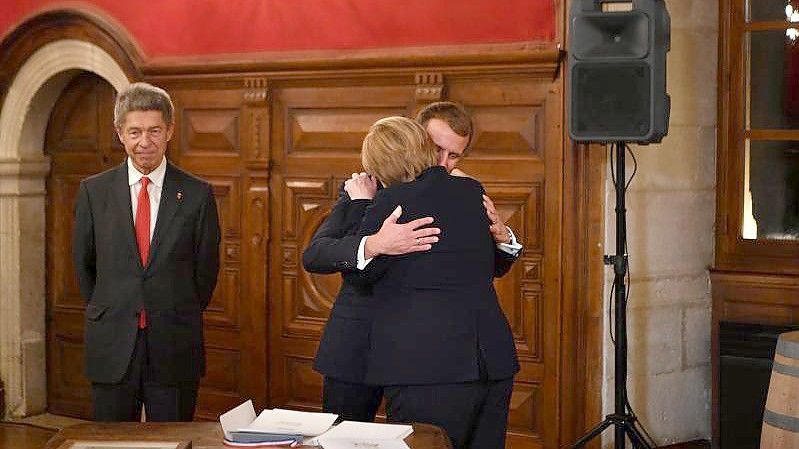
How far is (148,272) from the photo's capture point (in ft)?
12.5

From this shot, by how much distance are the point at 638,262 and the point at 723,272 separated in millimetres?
384

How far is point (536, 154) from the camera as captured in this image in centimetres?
511

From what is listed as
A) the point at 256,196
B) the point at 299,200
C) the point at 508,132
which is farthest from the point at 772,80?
the point at 256,196

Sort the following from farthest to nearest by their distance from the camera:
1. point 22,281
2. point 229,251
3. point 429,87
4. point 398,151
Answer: point 22,281
point 229,251
point 429,87
point 398,151

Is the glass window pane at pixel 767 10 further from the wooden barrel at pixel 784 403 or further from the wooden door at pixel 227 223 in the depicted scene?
the wooden door at pixel 227 223

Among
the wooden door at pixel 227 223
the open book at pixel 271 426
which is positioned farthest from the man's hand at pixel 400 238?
the wooden door at pixel 227 223

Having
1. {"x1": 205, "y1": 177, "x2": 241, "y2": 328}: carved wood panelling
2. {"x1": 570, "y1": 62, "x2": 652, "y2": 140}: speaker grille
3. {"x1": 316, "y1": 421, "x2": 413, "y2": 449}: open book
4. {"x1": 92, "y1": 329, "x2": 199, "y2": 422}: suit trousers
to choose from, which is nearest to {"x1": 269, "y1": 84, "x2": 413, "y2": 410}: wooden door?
{"x1": 205, "y1": 177, "x2": 241, "y2": 328}: carved wood panelling

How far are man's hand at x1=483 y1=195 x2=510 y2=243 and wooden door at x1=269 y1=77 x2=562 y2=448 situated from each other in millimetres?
1644

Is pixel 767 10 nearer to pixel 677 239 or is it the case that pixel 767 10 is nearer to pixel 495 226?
pixel 677 239

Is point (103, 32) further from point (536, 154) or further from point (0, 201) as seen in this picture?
point (536, 154)

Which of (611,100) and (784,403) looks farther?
(611,100)

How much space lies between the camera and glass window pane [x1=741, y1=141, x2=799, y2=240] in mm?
→ 5082

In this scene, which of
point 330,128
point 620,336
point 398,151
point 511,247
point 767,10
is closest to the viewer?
point 398,151

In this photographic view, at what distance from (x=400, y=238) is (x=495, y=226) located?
40 centimetres
